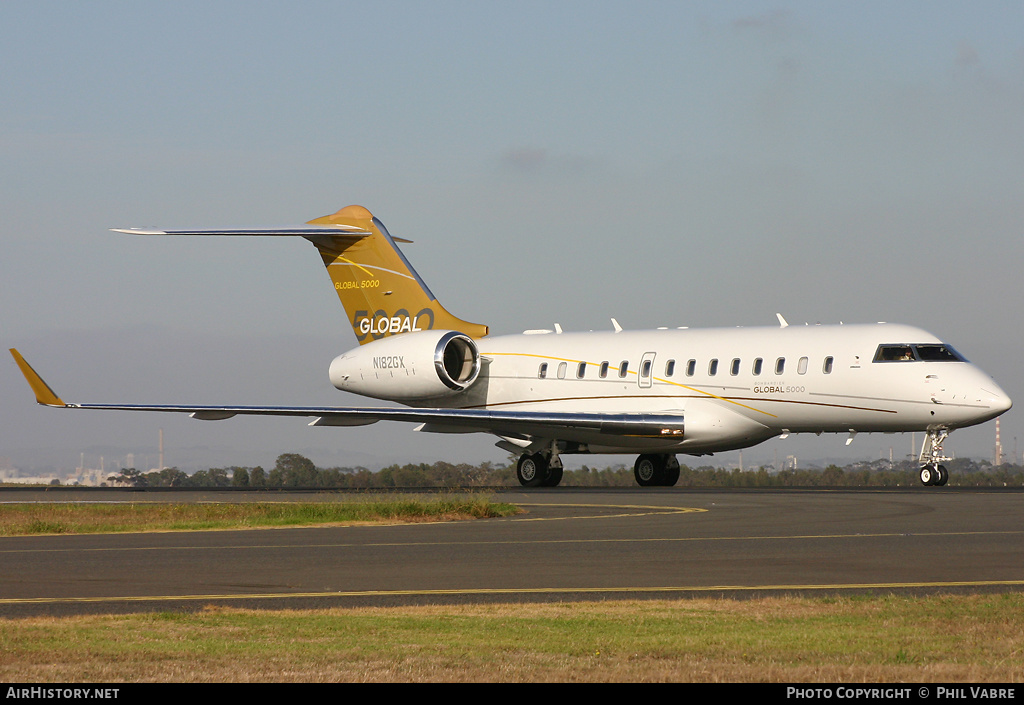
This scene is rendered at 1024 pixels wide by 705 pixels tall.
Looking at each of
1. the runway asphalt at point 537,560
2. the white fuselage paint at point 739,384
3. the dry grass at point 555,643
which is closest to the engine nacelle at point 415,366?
the white fuselage paint at point 739,384

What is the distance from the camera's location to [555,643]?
29.1ft

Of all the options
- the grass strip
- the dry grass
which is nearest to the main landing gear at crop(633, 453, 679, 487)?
the grass strip

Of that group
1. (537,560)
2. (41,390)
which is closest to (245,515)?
(537,560)

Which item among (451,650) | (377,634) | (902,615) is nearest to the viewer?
(451,650)

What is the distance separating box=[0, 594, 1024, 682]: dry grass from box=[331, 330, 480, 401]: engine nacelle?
2702cm

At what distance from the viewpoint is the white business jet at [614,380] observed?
102 ft

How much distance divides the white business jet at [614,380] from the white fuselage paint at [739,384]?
0.13 feet

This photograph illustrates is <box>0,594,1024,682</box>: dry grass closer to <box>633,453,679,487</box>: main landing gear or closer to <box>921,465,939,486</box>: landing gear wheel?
<box>921,465,939,486</box>: landing gear wheel

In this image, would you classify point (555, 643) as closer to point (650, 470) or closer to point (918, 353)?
point (918, 353)

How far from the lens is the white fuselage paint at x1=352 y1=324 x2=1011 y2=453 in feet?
101

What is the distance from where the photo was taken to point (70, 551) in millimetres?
16969

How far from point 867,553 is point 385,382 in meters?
25.1

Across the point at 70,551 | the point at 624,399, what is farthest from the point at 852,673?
the point at 624,399

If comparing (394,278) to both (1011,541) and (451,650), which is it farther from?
(451,650)
